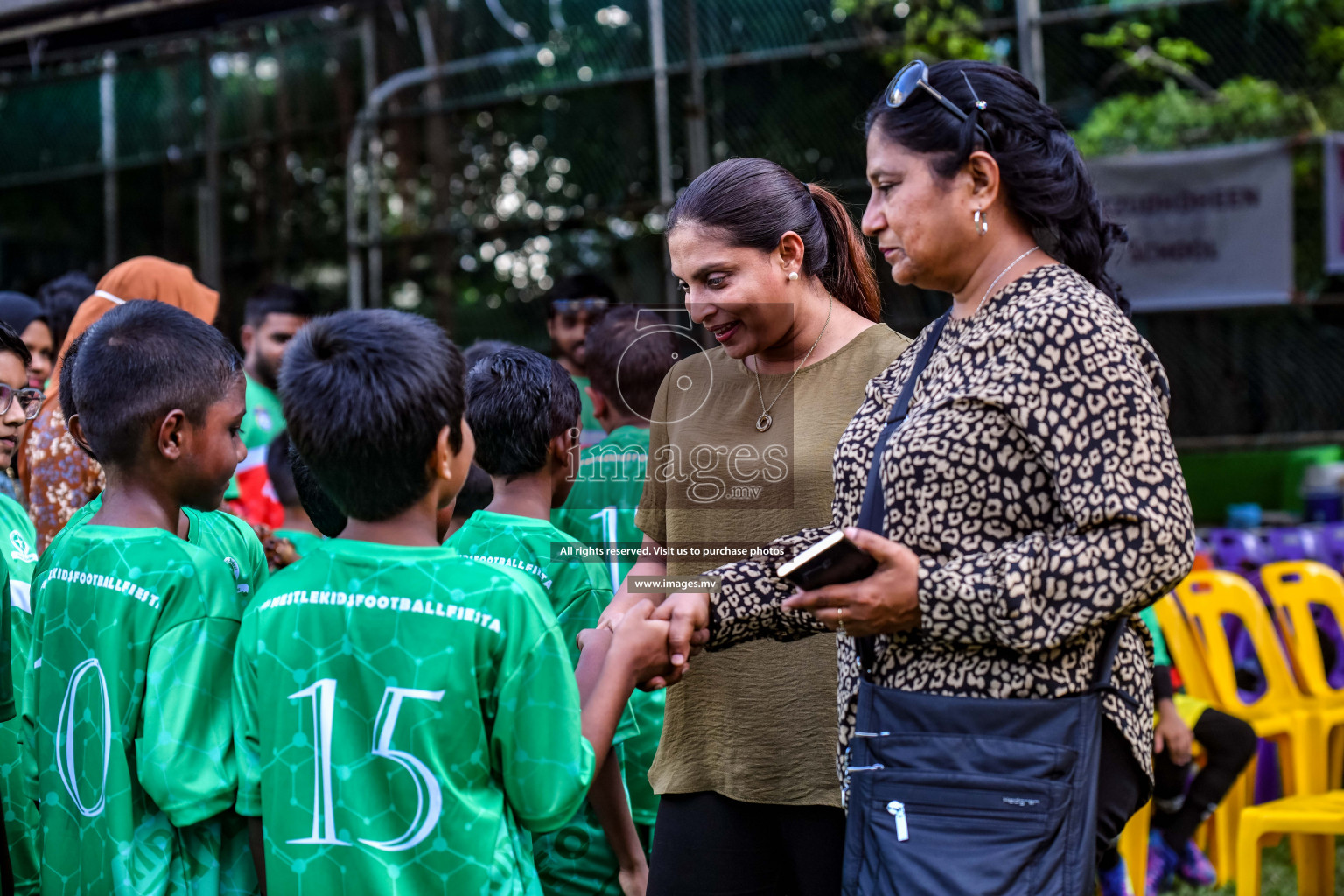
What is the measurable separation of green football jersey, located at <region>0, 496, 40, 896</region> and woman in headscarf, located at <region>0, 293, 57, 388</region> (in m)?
1.83

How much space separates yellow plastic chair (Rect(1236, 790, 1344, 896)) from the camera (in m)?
3.70

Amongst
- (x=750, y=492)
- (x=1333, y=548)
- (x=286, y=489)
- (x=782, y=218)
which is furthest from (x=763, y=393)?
(x=1333, y=548)

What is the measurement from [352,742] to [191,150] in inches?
339

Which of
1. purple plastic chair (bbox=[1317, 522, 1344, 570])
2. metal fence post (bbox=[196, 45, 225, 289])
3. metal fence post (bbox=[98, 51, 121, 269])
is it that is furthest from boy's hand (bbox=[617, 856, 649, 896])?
metal fence post (bbox=[98, 51, 121, 269])

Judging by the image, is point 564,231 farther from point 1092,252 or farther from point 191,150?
point 1092,252

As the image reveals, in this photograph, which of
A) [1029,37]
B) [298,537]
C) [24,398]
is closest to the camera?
[24,398]

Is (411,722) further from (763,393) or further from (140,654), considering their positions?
(763,393)

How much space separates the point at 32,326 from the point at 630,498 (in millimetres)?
2685

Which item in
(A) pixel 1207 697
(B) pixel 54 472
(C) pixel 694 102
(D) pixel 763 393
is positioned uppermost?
(C) pixel 694 102

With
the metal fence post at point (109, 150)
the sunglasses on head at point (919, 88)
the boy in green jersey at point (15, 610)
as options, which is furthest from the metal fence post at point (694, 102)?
the sunglasses on head at point (919, 88)

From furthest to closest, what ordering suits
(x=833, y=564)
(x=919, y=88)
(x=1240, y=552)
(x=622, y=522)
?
(x=1240, y=552)
(x=622, y=522)
(x=919, y=88)
(x=833, y=564)

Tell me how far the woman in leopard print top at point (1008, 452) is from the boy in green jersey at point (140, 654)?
2.46 ft

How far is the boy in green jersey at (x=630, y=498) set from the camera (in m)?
2.86

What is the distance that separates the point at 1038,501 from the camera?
1687 millimetres
